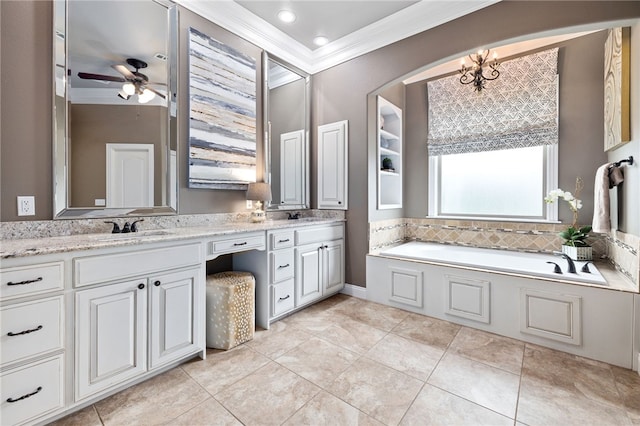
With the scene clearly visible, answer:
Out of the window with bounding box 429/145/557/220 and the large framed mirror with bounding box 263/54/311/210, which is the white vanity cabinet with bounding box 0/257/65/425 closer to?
the large framed mirror with bounding box 263/54/311/210

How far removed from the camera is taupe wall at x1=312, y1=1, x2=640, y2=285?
2.05 metres

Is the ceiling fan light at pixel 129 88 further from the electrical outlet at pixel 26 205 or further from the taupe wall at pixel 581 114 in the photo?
the taupe wall at pixel 581 114

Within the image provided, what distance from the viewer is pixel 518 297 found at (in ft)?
7.52

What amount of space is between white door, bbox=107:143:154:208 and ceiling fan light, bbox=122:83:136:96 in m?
0.39

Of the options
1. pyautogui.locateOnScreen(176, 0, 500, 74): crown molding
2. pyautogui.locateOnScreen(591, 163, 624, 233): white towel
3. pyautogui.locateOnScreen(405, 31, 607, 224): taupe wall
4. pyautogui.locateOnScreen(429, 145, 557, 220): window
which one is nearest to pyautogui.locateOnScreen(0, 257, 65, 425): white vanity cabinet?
pyautogui.locateOnScreen(176, 0, 500, 74): crown molding

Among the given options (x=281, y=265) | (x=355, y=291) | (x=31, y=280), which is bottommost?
(x=355, y=291)

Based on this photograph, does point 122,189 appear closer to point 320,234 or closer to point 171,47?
point 171,47

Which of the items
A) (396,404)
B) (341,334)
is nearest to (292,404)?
(396,404)

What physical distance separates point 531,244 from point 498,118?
4.95ft

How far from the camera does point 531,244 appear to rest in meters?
3.15

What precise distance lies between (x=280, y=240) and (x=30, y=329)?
162 cm

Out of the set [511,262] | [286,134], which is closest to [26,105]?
[286,134]

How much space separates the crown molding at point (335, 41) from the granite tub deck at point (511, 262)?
7.38 feet

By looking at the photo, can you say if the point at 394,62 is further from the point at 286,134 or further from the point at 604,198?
the point at 604,198
